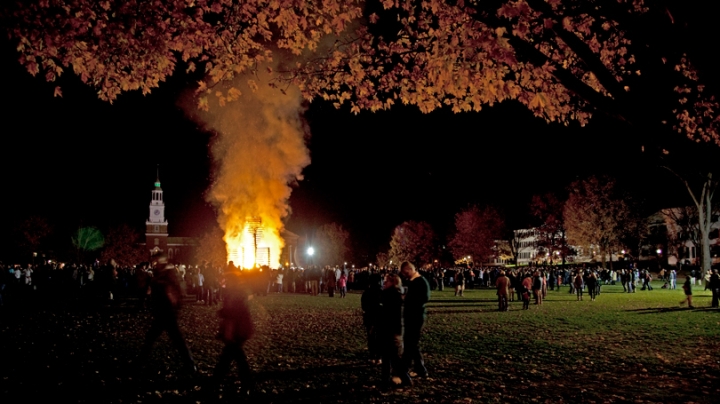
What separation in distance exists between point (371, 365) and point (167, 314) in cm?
345

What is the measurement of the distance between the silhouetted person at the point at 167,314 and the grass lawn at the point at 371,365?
1.10ft

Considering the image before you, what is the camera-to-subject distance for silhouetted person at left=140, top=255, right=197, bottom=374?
27.1ft

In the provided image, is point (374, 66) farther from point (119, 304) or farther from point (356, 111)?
point (119, 304)

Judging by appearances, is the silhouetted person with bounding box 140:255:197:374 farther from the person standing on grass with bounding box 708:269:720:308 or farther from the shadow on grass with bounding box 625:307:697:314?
the person standing on grass with bounding box 708:269:720:308

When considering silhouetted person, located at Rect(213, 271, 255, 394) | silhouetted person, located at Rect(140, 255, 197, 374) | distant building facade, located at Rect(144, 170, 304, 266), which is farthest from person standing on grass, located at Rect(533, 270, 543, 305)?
distant building facade, located at Rect(144, 170, 304, 266)

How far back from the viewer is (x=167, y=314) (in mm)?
8312

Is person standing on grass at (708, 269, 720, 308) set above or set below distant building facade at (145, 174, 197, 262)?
below

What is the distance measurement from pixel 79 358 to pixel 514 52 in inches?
349

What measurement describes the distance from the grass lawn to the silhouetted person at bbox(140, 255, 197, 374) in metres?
0.33

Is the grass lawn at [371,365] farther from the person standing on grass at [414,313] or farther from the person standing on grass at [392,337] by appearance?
the person standing on grass at [414,313]

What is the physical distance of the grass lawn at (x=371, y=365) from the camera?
24.2ft

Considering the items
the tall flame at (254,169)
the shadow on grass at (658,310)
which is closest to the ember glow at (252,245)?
the tall flame at (254,169)

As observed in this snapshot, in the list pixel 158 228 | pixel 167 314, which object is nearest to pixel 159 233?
pixel 158 228

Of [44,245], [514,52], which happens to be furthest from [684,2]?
[44,245]
